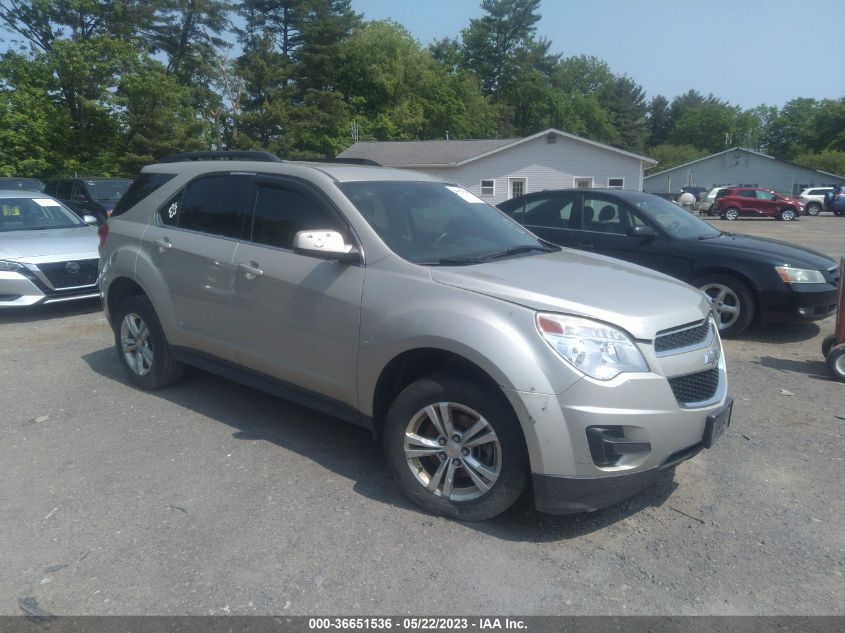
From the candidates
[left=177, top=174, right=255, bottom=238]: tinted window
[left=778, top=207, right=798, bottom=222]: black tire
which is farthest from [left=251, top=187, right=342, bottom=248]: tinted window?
[left=778, top=207, right=798, bottom=222]: black tire

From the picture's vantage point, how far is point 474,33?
238ft

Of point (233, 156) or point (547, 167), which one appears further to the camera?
point (547, 167)

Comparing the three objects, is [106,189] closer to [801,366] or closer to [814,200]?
[801,366]

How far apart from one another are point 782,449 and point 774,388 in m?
1.44

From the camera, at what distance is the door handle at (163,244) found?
5195 mm

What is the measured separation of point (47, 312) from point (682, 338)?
827 centimetres

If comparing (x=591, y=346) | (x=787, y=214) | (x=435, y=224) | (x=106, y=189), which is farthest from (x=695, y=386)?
(x=787, y=214)

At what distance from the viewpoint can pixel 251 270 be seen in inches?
178

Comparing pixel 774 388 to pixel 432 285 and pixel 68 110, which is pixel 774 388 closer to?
pixel 432 285

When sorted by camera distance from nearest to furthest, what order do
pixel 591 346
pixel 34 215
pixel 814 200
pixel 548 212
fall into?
pixel 591 346, pixel 548 212, pixel 34 215, pixel 814 200

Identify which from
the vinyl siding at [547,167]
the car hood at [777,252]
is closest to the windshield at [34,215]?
the car hood at [777,252]

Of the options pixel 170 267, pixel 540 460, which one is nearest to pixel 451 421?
pixel 540 460

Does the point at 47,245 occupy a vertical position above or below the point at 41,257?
above

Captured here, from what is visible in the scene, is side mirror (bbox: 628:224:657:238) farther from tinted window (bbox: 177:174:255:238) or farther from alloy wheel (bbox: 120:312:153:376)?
alloy wheel (bbox: 120:312:153:376)
